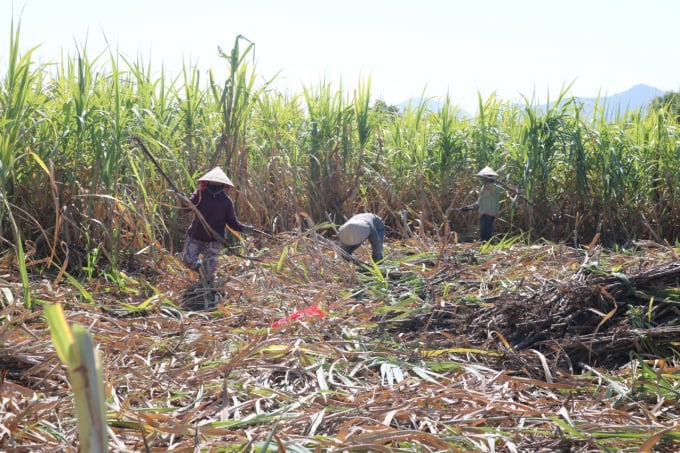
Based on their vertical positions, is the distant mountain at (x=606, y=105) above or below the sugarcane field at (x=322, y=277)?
above

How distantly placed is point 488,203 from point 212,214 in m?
2.85

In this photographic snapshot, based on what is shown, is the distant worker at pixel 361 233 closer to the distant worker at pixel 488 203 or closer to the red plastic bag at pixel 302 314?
the red plastic bag at pixel 302 314

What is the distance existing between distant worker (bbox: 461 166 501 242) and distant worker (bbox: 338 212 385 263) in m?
1.63

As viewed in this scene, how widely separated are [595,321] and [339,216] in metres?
3.72

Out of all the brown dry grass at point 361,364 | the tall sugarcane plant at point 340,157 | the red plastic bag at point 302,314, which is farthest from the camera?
the tall sugarcane plant at point 340,157

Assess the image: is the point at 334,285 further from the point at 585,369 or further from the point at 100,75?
the point at 100,75

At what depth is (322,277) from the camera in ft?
14.8

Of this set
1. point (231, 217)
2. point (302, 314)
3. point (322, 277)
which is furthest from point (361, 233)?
point (302, 314)

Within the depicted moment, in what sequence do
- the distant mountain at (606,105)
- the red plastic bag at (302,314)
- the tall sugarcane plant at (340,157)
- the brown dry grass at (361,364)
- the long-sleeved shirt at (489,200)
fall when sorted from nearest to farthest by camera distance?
the brown dry grass at (361,364) < the red plastic bag at (302,314) < the tall sugarcane plant at (340,157) < the long-sleeved shirt at (489,200) < the distant mountain at (606,105)

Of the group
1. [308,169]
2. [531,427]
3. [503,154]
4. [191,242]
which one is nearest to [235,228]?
[191,242]

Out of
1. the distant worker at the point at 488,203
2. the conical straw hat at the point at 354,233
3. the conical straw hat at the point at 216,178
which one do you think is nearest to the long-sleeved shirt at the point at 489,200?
the distant worker at the point at 488,203

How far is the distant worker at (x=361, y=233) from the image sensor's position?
4.81 m

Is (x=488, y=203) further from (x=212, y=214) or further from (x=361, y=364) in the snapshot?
(x=361, y=364)

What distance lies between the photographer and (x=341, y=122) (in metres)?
6.82
